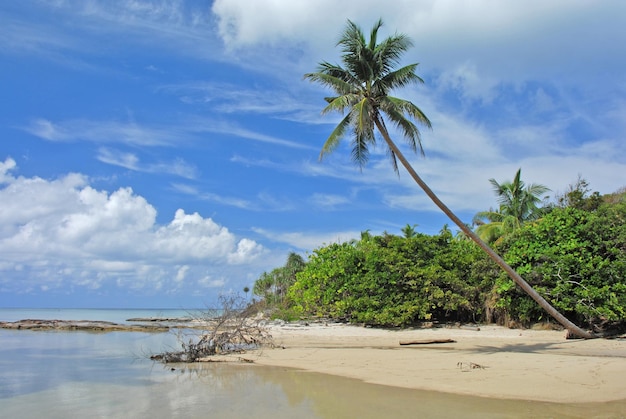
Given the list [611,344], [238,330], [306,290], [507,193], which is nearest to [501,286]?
[611,344]

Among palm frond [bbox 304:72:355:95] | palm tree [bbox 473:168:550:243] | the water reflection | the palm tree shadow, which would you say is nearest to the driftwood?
the palm tree shadow

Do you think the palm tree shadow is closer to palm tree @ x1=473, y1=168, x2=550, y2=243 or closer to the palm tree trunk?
the palm tree trunk

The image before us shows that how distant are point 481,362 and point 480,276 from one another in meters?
8.20

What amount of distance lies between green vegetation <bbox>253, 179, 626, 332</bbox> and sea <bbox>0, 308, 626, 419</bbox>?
8.69m

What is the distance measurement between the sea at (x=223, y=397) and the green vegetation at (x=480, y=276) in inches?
342

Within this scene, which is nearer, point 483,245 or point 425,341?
point 483,245

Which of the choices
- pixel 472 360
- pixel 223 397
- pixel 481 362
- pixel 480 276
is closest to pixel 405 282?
pixel 480 276

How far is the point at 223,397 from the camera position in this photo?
822cm

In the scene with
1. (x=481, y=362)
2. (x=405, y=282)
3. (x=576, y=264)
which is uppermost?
(x=576, y=264)

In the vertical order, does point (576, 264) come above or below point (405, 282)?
above

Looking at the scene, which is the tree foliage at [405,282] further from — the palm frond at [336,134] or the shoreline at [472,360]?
the palm frond at [336,134]

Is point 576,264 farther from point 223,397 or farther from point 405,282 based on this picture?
point 223,397

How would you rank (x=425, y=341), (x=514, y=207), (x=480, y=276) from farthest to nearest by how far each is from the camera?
(x=514, y=207) → (x=480, y=276) → (x=425, y=341)

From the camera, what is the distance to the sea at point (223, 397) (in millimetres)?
6863
